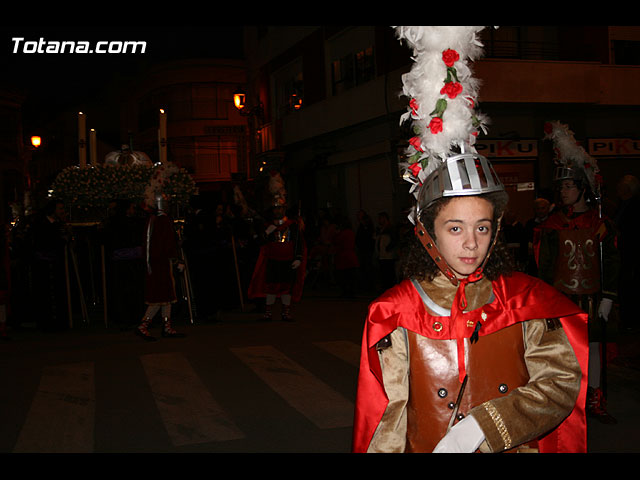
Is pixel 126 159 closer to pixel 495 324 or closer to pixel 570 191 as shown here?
pixel 570 191

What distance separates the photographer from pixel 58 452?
16.5 feet

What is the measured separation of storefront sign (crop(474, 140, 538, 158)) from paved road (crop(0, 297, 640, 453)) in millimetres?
8794

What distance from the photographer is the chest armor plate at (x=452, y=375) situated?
8.21 feet

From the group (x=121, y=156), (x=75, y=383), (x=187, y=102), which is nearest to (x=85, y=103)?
(x=187, y=102)

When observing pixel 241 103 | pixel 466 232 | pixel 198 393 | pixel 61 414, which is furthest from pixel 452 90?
pixel 241 103

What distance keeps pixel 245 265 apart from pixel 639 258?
25.4 feet

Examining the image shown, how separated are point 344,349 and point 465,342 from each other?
6343 mm

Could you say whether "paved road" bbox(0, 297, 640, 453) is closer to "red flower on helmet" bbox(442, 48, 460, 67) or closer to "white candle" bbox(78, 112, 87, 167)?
"red flower on helmet" bbox(442, 48, 460, 67)

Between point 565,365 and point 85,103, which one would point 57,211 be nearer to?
point 565,365

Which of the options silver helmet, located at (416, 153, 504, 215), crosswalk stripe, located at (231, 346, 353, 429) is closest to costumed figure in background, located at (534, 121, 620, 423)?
crosswalk stripe, located at (231, 346, 353, 429)

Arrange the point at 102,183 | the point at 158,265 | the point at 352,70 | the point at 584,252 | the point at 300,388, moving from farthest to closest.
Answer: the point at 352,70, the point at 102,183, the point at 158,265, the point at 300,388, the point at 584,252

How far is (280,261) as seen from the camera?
39.0ft

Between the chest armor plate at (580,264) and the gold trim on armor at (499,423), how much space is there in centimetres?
388

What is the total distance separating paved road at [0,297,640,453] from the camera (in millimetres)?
5281
